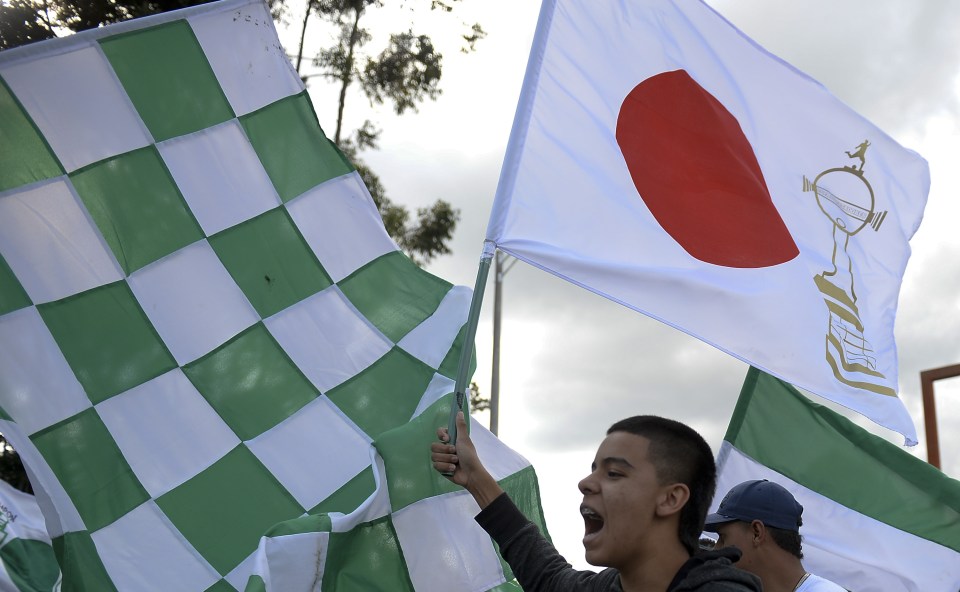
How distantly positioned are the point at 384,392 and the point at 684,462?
190 cm

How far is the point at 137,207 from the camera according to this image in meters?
3.74

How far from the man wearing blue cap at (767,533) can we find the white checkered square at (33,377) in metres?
2.05

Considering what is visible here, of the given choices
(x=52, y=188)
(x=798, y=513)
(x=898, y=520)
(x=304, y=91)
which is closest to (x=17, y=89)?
(x=52, y=188)

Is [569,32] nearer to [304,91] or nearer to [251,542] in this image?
[304,91]

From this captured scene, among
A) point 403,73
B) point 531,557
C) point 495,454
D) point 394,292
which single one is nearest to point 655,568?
point 531,557

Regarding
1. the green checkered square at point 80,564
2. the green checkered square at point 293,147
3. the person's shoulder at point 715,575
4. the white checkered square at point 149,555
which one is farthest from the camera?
the green checkered square at point 293,147

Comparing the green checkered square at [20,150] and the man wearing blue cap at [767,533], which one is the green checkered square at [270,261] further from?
the man wearing blue cap at [767,533]

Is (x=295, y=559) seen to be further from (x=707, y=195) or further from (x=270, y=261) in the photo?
(x=707, y=195)

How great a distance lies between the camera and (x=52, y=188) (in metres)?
3.55

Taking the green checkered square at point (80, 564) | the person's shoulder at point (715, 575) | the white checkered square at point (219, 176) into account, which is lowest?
the green checkered square at point (80, 564)

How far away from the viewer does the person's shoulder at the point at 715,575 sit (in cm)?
189

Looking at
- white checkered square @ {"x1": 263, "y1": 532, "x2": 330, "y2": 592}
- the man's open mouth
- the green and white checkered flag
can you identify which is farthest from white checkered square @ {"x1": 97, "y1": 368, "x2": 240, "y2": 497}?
the man's open mouth

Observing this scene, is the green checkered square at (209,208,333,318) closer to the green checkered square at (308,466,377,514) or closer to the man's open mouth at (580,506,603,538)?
the green checkered square at (308,466,377,514)

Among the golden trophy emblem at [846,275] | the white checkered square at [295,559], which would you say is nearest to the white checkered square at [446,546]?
the white checkered square at [295,559]
